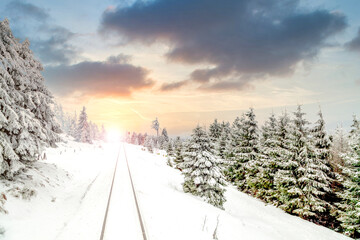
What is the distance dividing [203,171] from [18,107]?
13198 millimetres

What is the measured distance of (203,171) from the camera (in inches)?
588

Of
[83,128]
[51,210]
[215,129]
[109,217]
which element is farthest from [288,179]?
[83,128]

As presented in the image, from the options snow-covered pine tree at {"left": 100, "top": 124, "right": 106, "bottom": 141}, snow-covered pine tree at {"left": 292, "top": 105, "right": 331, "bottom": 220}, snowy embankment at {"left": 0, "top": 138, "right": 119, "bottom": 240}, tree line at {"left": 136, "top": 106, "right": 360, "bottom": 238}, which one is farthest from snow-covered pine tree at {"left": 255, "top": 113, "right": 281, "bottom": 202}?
snow-covered pine tree at {"left": 100, "top": 124, "right": 106, "bottom": 141}

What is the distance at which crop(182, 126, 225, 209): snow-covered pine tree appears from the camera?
49.0ft

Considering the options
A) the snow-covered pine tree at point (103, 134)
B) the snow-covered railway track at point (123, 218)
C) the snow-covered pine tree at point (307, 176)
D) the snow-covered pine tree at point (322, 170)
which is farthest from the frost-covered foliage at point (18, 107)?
the snow-covered pine tree at point (103, 134)

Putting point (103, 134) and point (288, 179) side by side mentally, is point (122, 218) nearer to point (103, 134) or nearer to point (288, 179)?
point (288, 179)

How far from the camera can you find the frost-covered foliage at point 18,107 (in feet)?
29.1

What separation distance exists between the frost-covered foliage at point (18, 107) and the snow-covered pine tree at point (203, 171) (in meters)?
10.9

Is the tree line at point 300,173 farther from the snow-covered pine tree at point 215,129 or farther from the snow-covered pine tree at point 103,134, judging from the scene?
the snow-covered pine tree at point 103,134

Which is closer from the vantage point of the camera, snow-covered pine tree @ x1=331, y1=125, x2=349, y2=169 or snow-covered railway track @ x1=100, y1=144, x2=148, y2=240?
snow-covered railway track @ x1=100, y1=144, x2=148, y2=240

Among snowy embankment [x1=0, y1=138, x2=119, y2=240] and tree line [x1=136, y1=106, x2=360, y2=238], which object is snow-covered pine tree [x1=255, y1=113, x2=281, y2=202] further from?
snowy embankment [x1=0, y1=138, x2=119, y2=240]

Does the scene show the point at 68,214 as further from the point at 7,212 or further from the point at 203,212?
the point at 203,212

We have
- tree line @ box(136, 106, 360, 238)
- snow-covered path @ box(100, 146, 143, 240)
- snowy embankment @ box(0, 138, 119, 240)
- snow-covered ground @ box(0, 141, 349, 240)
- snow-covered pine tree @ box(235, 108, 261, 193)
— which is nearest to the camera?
snow-covered path @ box(100, 146, 143, 240)

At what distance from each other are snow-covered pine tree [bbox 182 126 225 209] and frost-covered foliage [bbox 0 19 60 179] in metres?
10.9
